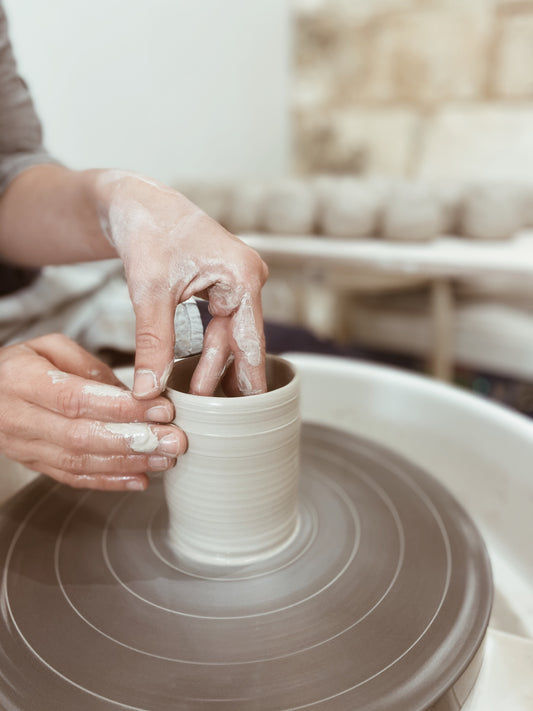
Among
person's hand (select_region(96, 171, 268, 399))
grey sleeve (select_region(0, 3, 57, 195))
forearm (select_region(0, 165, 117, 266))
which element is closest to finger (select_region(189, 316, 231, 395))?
person's hand (select_region(96, 171, 268, 399))

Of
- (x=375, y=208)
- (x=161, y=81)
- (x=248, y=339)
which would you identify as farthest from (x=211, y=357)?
(x=161, y=81)

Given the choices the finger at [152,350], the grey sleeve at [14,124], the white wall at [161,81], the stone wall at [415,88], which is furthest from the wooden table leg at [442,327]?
the finger at [152,350]

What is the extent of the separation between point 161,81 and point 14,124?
4.25ft

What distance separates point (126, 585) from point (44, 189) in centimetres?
60

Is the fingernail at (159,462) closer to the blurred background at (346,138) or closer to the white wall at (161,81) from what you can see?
the blurred background at (346,138)

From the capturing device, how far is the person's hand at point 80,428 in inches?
21.5

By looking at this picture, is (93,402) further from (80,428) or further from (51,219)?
(51,219)

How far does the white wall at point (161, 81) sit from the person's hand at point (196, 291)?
1.22 meters

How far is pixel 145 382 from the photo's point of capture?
52 cm

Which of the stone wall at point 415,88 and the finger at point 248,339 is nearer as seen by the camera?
the finger at point 248,339

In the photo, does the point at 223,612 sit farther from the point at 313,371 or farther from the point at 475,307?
the point at 475,307

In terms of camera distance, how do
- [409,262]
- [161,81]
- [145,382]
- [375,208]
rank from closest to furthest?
[145,382], [409,262], [375,208], [161,81]

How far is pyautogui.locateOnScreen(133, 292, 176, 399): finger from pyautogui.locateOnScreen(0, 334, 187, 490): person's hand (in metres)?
0.02

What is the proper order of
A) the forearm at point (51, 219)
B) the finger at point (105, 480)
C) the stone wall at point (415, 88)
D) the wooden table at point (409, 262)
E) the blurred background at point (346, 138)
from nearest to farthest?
the finger at point (105, 480)
the forearm at point (51, 219)
the wooden table at point (409, 262)
the blurred background at point (346, 138)
the stone wall at point (415, 88)
